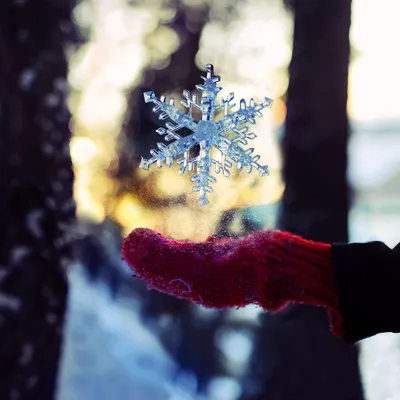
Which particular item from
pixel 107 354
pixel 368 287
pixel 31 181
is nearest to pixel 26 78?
pixel 31 181

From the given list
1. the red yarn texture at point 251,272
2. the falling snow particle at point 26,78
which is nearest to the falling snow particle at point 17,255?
the falling snow particle at point 26,78

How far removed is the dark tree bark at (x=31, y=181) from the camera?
1066 millimetres

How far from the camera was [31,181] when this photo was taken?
3.56 ft

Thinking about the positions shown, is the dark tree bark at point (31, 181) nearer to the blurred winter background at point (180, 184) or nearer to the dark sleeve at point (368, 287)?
the blurred winter background at point (180, 184)

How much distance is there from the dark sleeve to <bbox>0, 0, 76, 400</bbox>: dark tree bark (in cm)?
71

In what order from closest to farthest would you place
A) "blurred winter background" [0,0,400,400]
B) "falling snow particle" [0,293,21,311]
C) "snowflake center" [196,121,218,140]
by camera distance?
"snowflake center" [196,121,218,140] → "blurred winter background" [0,0,400,400] → "falling snow particle" [0,293,21,311]

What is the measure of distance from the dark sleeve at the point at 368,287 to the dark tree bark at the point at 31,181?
709mm

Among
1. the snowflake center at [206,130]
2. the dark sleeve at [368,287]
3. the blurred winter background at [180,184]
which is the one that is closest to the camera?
the dark sleeve at [368,287]

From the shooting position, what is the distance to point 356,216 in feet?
3.31

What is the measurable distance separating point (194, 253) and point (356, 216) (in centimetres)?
49

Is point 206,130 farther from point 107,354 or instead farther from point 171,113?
point 107,354

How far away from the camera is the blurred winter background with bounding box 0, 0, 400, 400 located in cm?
98

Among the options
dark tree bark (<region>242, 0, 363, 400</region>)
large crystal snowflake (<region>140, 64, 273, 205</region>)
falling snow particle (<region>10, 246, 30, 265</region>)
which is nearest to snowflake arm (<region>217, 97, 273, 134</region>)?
large crystal snowflake (<region>140, 64, 273, 205</region>)

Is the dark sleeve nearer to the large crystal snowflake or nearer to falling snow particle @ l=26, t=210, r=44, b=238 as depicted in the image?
the large crystal snowflake
